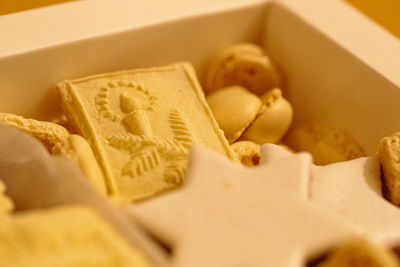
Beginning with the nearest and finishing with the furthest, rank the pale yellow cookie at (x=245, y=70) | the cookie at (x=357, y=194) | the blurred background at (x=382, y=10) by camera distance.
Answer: the cookie at (x=357, y=194) → the pale yellow cookie at (x=245, y=70) → the blurred background at (x=382, y=10)

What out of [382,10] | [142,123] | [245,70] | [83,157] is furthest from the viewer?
[382,10]

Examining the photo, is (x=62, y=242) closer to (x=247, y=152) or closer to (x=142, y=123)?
(x=142, y=123)

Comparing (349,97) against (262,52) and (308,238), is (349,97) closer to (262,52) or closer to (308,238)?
(262,52)

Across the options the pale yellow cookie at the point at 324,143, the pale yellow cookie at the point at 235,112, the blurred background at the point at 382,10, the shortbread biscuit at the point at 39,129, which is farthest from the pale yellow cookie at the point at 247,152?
the blurred background at the point at 382,10

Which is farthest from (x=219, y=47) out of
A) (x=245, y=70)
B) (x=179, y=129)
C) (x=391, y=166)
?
(x=391, y=166)

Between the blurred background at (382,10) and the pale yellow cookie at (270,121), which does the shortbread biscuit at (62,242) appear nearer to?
the pale yellow cookie at (270,121)

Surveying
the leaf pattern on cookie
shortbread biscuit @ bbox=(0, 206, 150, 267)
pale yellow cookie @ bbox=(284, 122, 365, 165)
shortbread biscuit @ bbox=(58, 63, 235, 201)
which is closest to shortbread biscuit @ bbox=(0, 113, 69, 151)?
shortbread biscuit @ bbox=(58, 63, 235, 201)
